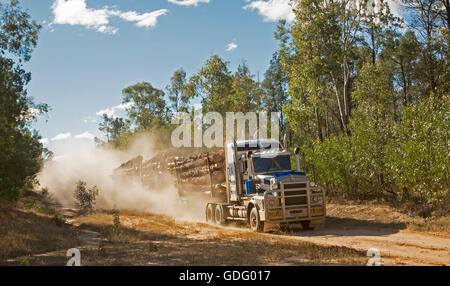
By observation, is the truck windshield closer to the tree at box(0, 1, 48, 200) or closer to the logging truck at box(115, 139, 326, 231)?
the logging truck at box(115, 139, 326, 231)

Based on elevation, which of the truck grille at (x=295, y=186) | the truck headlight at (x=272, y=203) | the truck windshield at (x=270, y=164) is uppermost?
the truck windshield at (x=270, y=164)

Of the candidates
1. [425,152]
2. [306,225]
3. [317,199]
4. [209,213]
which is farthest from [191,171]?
[425,152]

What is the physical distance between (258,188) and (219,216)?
3914 mm

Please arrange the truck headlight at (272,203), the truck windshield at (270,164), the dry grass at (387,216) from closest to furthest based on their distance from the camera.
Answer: the dry grass at (387,216), the truck headlight at (272,203), the truck windshield at (270,164)

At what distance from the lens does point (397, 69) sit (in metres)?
43.9

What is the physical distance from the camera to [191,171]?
23.3m

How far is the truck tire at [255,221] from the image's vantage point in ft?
49.8

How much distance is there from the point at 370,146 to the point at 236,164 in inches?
247

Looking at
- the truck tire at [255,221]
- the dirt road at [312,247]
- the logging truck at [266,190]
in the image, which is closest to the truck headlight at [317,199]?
the logging truck at [266,190]

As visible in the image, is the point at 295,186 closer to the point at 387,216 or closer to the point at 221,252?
the point at 387,216

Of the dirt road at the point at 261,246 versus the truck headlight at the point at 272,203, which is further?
the truck headlight at the point at 272,203

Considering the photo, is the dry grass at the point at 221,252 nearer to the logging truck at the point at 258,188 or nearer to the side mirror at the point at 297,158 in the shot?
the logging truck at the point at 258,188

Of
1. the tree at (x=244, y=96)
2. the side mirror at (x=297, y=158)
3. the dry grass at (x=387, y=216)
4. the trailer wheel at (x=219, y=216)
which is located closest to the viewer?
the dry grass at (x=387, y=216)
